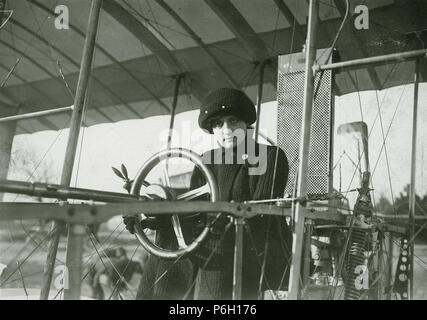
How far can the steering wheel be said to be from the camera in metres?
1.70

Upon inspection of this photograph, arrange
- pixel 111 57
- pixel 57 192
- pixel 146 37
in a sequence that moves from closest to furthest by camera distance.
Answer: pixel 57 192
pixel 146 37
pixel 111 57

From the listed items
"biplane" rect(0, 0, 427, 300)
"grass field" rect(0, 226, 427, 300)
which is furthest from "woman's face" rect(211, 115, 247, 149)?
"grass field" rect(0, 226, 427, 300)

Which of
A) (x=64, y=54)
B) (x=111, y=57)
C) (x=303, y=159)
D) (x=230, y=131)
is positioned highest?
(x=111, y=57)

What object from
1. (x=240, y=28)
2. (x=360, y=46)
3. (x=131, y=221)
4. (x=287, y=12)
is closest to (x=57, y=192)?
(x=131, y=221)

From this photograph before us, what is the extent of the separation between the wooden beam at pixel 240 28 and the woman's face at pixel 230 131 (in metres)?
5.52

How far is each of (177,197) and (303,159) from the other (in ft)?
2.01

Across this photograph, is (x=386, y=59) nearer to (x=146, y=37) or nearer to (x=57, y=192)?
(x=57, y=192)

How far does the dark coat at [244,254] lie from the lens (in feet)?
6.08

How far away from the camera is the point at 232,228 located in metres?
1.91

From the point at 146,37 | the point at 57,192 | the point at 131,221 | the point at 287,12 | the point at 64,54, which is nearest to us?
the point at 57,192

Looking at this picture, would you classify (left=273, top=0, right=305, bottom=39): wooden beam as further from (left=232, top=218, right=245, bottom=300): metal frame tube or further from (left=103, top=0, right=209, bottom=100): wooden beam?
(left=232, top=218, right=245, bottom=300): metal frame tube

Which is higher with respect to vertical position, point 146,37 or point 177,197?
point 146,37

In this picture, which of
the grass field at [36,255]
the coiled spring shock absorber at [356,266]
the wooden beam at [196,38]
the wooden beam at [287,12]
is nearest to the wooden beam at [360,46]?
the wooden beam at [287,12]

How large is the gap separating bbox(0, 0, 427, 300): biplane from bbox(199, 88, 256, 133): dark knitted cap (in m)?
0.32
